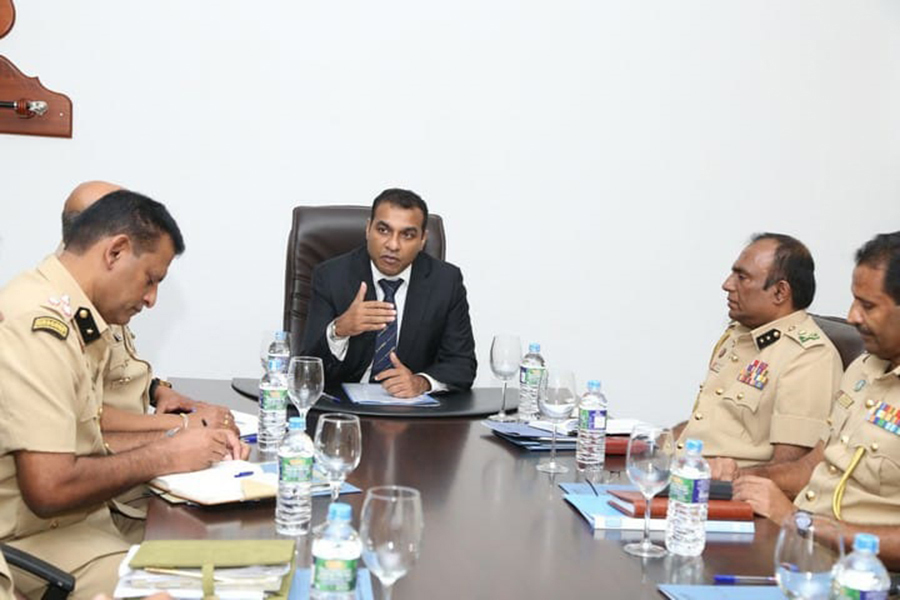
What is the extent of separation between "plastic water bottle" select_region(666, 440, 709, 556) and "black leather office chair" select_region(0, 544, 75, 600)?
1039 millimetres

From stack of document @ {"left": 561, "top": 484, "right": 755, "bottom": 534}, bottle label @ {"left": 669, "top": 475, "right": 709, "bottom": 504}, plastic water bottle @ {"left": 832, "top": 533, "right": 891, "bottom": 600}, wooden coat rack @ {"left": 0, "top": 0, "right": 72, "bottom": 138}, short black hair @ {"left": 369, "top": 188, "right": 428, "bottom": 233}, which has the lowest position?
stack of document @ {"left": 561, "top": 484, "right": 755, "bottom": 534}

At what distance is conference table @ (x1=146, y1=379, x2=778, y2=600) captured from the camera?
1540mm

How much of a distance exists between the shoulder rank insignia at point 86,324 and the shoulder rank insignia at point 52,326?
0.09 meters

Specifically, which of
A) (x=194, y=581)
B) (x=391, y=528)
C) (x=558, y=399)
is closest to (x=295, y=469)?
(x=194, y=581)

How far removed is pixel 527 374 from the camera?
290cm

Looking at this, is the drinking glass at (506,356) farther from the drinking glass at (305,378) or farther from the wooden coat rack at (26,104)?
the wooden coat rack at (26,104)

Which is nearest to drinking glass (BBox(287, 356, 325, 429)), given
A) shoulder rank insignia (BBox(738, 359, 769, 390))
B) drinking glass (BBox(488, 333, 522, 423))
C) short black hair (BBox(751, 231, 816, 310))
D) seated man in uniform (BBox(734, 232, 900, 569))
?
drinking glass (BBox(488, 333, 522, 423))

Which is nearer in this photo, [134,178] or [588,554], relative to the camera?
[588,554]

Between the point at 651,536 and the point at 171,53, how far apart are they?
3364mm

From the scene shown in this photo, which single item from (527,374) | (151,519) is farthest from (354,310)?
(151,519)

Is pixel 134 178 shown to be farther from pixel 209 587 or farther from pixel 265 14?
pixel 209 587

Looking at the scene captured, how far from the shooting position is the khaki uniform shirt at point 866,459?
6.86 feet

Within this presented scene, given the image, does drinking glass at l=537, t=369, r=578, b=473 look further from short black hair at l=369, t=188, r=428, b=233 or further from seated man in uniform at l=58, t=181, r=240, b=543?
short black hair at l=369, t=188, r=428, b=233

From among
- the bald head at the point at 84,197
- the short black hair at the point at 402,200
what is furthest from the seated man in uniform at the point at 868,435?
the bald head at the point at 84,197
